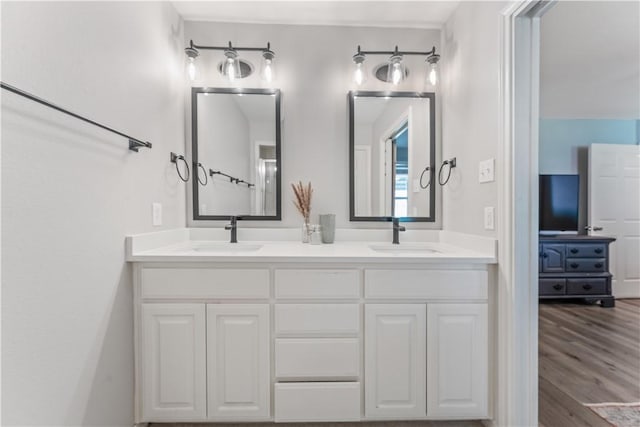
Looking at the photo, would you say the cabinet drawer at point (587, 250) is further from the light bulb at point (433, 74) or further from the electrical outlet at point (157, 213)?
the electrical outlet at point (157, 213)

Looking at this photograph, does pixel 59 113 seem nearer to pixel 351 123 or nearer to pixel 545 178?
pixel 351 123

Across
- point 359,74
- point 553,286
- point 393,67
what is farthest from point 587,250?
point 359,74

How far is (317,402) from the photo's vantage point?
1.36 m

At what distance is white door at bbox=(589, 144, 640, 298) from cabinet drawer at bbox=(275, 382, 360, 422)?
4119 mm

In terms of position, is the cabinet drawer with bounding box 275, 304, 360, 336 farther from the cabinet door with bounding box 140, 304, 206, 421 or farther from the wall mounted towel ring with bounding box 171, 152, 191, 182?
the wall mounted towel ring with bounding box 171, 152, 191, 182

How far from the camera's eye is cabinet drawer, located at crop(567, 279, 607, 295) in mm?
3330

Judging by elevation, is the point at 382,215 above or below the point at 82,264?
above

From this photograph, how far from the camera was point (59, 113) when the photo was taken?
956mm

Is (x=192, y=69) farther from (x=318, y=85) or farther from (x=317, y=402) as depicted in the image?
(x=317, y=402)

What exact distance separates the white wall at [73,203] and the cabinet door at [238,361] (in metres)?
0.39

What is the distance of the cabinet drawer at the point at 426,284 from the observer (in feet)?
4.52

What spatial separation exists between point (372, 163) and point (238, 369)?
4.78 feet

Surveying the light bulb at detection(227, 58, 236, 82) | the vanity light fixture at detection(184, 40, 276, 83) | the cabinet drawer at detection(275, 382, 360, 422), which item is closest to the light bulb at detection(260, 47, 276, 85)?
the vanity light fixture at detection(184, 40, 276, 83)

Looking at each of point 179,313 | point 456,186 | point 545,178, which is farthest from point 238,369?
point 545,178
